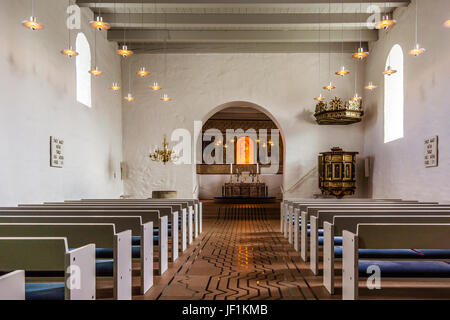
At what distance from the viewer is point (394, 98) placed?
34.4 ft

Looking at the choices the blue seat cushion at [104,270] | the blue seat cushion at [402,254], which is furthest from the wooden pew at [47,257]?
the blue seat cushion at [402,254]

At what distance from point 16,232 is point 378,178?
10768mm

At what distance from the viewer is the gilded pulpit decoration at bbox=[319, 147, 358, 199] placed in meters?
11.1

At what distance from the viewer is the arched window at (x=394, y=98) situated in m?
9.98

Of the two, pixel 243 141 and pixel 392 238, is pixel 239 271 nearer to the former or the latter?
pixel 392 238

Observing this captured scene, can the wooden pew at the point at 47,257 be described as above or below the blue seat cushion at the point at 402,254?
above

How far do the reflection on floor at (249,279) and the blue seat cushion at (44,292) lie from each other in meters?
1.13

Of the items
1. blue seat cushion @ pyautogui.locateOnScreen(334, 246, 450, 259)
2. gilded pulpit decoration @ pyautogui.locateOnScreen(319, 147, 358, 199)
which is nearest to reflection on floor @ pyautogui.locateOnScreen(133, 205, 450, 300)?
blue seat cushion @ pyautogui.locateOnScreen(334, 246, 450, 259)

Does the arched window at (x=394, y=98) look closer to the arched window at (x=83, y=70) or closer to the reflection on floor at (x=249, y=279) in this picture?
the reflection on floor at (x=249, y=279)

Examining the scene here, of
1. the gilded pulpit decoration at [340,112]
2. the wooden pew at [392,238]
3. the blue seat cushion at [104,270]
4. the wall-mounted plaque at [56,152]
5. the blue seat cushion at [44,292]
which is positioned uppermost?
the gilded pulpit decoration at [340,112]

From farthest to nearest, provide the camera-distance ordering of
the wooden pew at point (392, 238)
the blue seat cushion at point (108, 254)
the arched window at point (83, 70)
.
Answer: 1. the arched window at point (83, 70)
2. the blue seat cushion at point (108, 254)
3. the wooden pew at point (392, 238)
